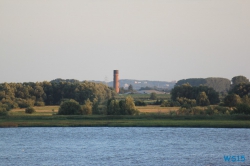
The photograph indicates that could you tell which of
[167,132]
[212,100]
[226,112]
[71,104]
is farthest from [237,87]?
[167,132]

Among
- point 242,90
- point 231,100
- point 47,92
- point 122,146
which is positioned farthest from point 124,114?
point 47,92

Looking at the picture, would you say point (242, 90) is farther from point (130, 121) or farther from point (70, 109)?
point (130, 121)

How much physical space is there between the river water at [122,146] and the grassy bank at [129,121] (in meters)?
1.43

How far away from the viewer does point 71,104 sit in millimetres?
72375

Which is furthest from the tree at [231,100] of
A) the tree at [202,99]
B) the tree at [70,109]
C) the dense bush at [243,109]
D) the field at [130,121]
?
the tree at [70,109]

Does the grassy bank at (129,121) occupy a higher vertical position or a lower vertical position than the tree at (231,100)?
lower

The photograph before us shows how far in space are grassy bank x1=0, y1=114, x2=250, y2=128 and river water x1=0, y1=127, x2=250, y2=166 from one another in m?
1.43

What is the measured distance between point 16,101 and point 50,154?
54.1 meters

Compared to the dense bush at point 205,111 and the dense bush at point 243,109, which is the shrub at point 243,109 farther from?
the dense bush at point 205,111

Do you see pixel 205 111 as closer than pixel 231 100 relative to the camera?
Yes

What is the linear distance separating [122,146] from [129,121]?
63.7 ft

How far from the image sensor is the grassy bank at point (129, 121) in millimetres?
61844

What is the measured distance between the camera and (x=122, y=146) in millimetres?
45562

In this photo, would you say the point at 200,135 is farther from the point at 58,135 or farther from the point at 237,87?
the point at 237,87
